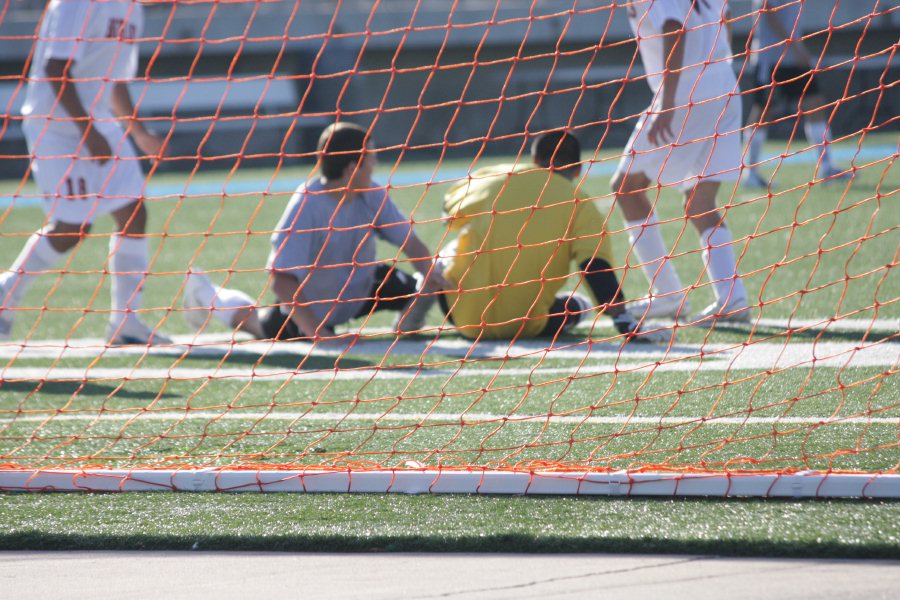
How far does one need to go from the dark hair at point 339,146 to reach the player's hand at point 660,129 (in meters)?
1.27

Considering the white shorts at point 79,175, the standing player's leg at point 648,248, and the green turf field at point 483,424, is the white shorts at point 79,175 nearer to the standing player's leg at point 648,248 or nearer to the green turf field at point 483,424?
the green turf field at point 483,424

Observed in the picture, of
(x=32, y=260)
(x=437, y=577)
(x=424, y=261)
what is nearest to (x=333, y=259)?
(x=424, y=261)

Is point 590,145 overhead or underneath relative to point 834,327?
overhead

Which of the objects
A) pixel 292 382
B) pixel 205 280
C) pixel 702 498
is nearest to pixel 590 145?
pixel 205 280

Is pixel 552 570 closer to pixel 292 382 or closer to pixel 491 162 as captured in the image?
pixel 292 382

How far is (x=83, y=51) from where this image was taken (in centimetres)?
529

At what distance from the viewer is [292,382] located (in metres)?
4.54

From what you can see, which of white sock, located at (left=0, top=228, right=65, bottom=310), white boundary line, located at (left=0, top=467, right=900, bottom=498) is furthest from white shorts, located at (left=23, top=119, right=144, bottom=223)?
white boundary line, located at (left=0, top=467, right=900, bottom=498)

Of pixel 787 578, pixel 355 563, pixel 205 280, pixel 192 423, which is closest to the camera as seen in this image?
pixel 787 578

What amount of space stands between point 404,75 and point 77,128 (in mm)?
15837

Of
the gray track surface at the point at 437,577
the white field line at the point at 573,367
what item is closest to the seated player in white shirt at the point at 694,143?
the white field line at the point at 573,367

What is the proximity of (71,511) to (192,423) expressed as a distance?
0.91m

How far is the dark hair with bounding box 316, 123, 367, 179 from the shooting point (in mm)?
5020

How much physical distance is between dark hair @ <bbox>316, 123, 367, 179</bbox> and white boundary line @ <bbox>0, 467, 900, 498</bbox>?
2079mm
